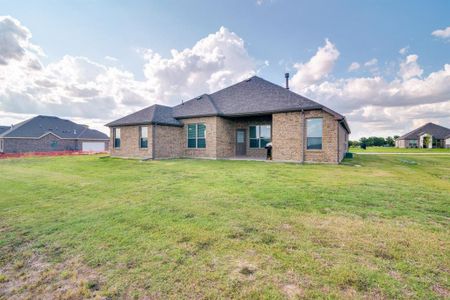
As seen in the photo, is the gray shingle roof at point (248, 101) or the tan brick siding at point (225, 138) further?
the tan brick siding at point (225, 138)

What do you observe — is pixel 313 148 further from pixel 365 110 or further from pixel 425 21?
pixel 365 110

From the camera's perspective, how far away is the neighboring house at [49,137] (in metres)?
32.2

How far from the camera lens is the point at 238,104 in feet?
52.7

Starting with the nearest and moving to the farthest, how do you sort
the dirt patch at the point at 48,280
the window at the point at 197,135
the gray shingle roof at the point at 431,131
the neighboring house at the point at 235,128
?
1. the dirt patch at the point at 48,280
2. the neighboring house at the point at 235,128
3. the window at the point at 197,135
4. the gray shingle roof at the point at 431,131

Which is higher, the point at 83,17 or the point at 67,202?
the point at 83,17

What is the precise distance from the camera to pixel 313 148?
12805 millimetres

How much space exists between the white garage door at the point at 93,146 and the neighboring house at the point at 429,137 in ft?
237

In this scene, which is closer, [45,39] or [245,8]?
[45,39]

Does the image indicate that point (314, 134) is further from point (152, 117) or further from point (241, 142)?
point (152, 117)

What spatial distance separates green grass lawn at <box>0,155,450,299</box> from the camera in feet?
6.97

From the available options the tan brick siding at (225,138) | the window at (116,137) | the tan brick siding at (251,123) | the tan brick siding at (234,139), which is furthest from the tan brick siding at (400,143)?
the window at (116,137)

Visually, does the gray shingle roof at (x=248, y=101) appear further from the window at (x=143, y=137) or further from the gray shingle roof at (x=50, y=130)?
the gray shingle roof at (x=50, y=130)

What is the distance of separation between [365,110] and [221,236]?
31608 millimetres

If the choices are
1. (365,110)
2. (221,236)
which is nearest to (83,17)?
(221,236)
